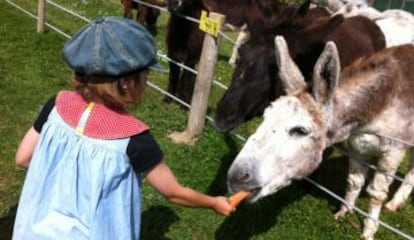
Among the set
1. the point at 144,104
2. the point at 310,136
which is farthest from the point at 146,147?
the point at 144,104

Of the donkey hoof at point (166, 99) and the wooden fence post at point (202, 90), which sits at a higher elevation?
the wooden fence post at point (202, 90)

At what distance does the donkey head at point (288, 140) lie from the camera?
3125 millimetres

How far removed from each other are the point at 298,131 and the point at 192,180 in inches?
65.8

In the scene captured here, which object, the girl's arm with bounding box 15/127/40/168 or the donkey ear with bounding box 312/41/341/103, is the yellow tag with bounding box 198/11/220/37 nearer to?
the donkey ear with bounding box 312/41/341/103

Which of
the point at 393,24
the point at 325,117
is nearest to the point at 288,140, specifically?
the point at 325,117

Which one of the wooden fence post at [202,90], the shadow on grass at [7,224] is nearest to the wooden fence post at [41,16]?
the wooden fence post at [202,90]

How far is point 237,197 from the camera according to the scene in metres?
2.87

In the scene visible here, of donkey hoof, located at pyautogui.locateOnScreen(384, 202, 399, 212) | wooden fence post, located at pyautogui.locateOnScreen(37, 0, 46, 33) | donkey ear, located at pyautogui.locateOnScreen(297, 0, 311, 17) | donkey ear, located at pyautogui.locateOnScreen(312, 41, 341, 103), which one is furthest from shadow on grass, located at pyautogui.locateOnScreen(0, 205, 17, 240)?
wooden fence post, located at pyautogui.locateOnScreen(37, 0, 46, 33)

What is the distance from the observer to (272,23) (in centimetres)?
461

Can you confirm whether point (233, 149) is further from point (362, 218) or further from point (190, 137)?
point (362, 218)

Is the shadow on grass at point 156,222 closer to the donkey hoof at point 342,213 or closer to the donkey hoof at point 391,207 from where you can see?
the donkey hoof at point 342,213

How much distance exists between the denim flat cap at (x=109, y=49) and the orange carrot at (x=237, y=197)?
0.95 metres

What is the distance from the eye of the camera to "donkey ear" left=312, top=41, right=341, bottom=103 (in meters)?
3.12

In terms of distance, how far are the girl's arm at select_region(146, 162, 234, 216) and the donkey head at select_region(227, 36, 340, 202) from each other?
49 cm
